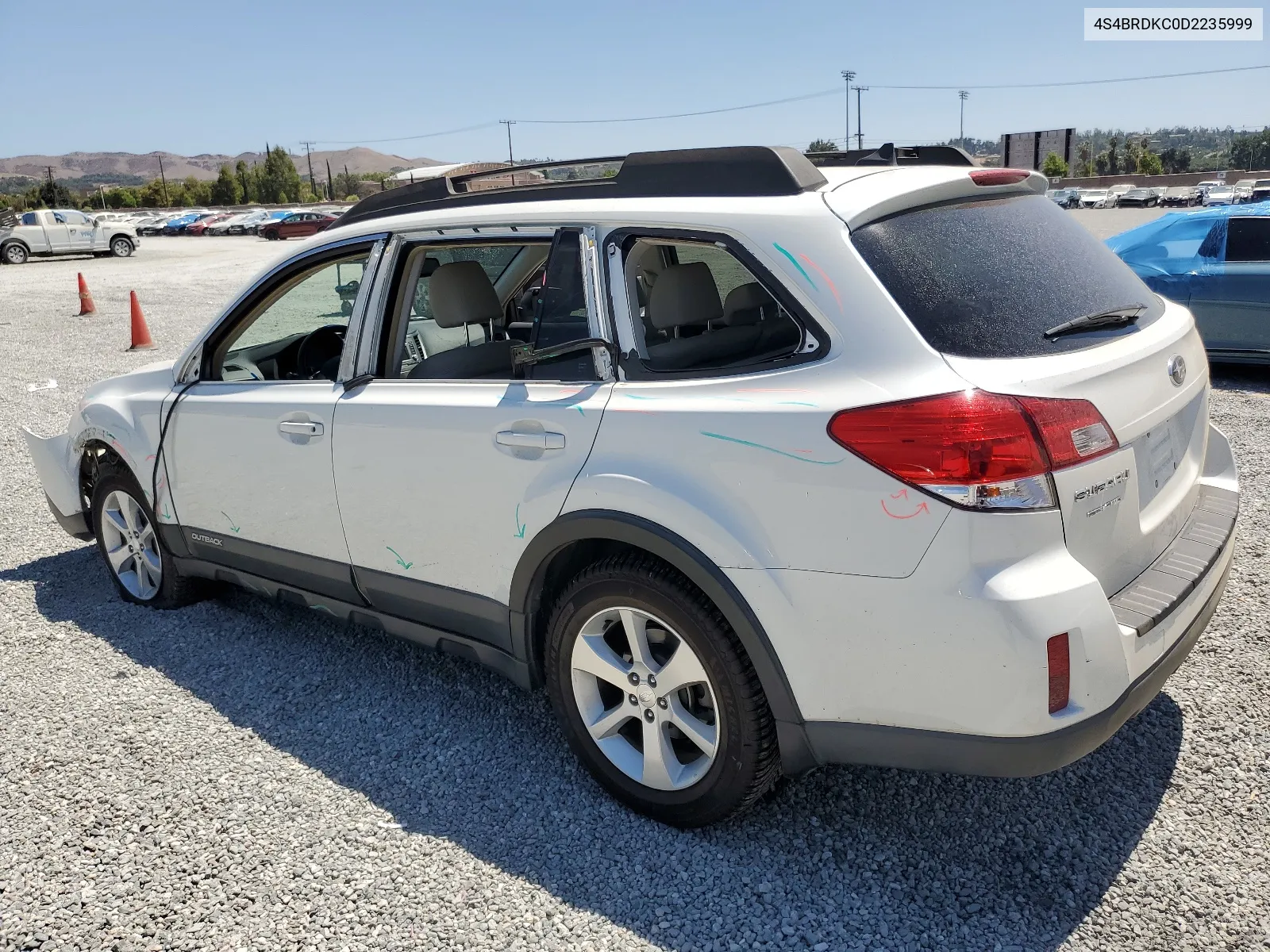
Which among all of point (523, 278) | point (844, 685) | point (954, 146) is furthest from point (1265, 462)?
point (844, 685)

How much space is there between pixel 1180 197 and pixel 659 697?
267 feet

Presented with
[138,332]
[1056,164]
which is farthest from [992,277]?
[1056,164]

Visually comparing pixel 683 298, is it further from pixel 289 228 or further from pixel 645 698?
pixel 289 228

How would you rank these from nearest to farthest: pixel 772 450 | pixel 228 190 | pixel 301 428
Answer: pixel 772 450
pixel 301 428
pixel 228 190

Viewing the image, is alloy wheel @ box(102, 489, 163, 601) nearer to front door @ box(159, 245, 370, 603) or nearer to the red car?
front door @ box(159, 245, 370, 603)

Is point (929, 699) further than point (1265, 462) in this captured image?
No

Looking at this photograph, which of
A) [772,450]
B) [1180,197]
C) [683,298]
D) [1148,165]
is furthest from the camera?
[1148,165]

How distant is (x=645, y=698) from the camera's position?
2.84 metres

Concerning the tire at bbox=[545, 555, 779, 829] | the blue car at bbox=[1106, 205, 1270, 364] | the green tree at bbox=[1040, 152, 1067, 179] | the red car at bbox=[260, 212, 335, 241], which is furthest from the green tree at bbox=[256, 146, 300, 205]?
the tire at bbox=[545, 555, 779, 829]

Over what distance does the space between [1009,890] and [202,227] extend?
73.7 m

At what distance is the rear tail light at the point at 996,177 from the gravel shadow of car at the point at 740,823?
1789mm

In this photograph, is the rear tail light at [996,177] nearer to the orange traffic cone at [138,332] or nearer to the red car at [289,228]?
the orange traffic cone at [138,332]

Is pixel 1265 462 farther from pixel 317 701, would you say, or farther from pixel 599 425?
pixel 317 701

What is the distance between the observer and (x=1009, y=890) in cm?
258
